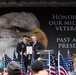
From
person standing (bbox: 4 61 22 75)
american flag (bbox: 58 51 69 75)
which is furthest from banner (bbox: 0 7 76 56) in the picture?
person standing (bbox: 4 61 22 75)

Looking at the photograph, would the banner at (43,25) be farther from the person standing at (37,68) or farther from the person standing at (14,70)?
Answer: the person standing at (14,70)

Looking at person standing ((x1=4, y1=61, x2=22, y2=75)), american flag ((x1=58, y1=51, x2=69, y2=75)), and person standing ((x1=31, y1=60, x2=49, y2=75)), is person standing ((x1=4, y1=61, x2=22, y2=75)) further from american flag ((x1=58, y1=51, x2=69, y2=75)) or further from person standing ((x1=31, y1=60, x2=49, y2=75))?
american flag ((x1=58, y1=51, x2=69, y2=75))

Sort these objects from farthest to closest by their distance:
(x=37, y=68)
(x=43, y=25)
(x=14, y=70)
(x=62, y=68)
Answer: (x=43, y=25) → (x=62, y=68) → (x=37, y=68) → (x=14, y=70)

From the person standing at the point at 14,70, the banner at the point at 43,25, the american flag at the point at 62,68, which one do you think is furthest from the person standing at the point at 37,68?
the banner at the point at 43,25

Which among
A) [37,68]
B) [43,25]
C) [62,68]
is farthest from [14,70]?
[43,25]

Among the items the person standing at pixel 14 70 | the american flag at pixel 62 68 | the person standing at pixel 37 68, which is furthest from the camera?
the american flag at pixel 62 68

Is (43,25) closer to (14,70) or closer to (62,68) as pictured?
(62,68)

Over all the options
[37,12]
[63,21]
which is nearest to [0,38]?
[37,12]

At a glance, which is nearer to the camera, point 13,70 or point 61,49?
point 13,70

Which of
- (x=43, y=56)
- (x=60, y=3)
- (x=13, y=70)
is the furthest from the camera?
(x=60, y=3)

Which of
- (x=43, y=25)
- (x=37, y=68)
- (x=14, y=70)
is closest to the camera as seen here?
(x=14, y=70)

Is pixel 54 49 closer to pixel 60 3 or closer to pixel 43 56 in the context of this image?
pixel 60 3

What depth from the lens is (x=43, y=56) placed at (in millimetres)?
12445

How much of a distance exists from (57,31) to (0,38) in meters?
2.69
